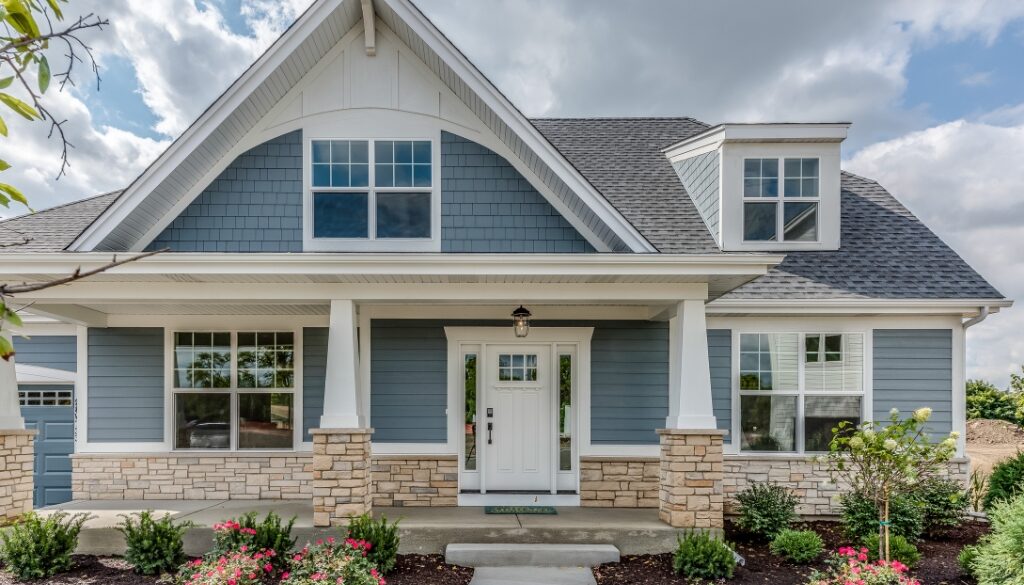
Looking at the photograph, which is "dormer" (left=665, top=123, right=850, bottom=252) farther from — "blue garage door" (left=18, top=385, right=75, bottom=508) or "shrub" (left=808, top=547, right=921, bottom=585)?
"blue garage door" (left=18, top=385, right=75, bottom=508)

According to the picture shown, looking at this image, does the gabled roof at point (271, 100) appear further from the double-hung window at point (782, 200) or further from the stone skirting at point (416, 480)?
the stone skirting at point (416, 480)

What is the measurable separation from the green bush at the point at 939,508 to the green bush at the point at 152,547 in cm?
822

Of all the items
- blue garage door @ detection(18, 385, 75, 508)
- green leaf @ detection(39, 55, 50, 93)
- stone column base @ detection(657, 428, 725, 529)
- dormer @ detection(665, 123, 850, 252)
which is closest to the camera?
green leaf @ detection(39, 55, 50, 93)

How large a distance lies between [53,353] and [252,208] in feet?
12.8

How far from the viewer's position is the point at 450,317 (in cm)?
798

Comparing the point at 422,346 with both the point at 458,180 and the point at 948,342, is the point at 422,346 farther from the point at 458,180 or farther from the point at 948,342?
the point at 948,342

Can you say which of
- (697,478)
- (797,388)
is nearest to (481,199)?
(697,478)

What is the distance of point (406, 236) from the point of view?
7.55m

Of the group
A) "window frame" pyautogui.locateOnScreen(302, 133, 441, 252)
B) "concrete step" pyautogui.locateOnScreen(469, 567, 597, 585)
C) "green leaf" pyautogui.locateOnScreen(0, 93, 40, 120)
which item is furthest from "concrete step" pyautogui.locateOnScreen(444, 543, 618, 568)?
"green leaf" pyautogui.locateOnScreen(0, 93, 40, 120)

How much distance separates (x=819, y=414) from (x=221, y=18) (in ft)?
32.3

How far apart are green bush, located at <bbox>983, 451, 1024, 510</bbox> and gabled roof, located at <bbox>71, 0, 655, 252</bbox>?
5.49 m

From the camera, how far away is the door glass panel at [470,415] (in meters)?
7.99

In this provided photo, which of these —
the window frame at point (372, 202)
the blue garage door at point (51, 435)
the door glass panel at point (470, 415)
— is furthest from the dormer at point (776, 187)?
the blue garage door at point (51, 435)

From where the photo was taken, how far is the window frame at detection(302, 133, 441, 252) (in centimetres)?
748
